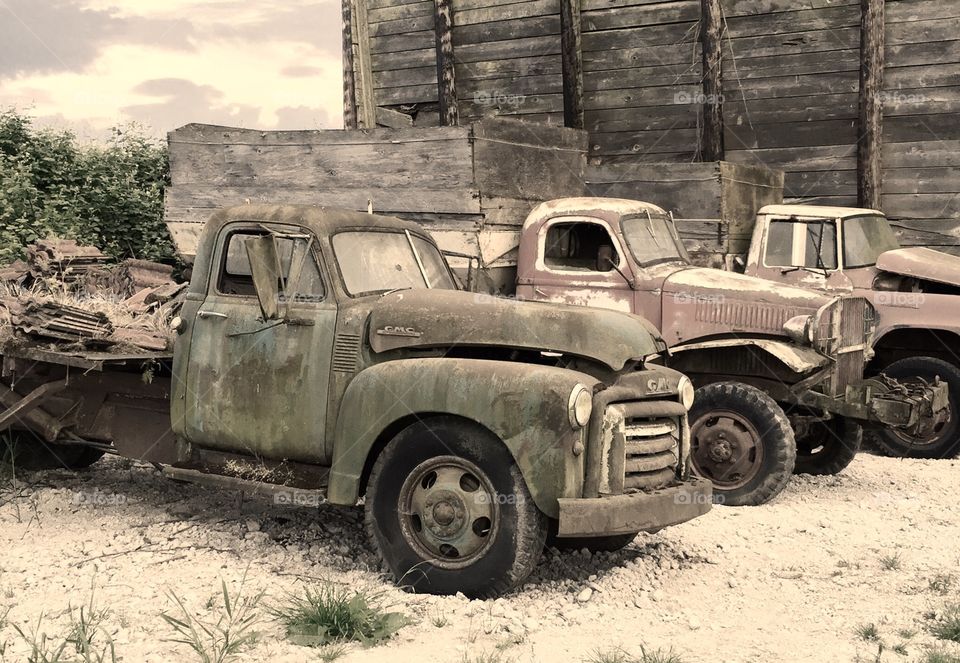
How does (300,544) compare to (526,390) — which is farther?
(300,544)

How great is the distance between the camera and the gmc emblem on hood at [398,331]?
5.36 metres

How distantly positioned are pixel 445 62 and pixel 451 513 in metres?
9.53

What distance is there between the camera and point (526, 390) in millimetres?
4836

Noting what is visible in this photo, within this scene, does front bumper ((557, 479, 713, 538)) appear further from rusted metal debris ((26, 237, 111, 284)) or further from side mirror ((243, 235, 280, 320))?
rusted metal debris ((26, 237, 111, 284))

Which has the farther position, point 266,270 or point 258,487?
point 258,487

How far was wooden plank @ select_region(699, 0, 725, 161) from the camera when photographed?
11.9m

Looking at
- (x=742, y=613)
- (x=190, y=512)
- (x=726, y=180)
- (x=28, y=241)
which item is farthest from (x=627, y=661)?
(x=28, y=241)

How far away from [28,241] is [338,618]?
28.7ft

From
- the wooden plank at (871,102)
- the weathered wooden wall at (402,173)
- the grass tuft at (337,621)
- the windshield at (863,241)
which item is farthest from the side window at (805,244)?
the grass tuft at (337,621)

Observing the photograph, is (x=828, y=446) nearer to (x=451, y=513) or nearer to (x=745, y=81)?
(x=451, y=513)

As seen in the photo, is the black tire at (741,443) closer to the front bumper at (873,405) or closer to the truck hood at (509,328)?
the front bumper at (873,405)

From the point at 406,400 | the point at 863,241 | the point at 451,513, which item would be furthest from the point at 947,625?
the point at 863,241

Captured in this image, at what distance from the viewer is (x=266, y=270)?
541 cm

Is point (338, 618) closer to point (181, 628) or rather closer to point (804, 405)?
point (181, 628)
